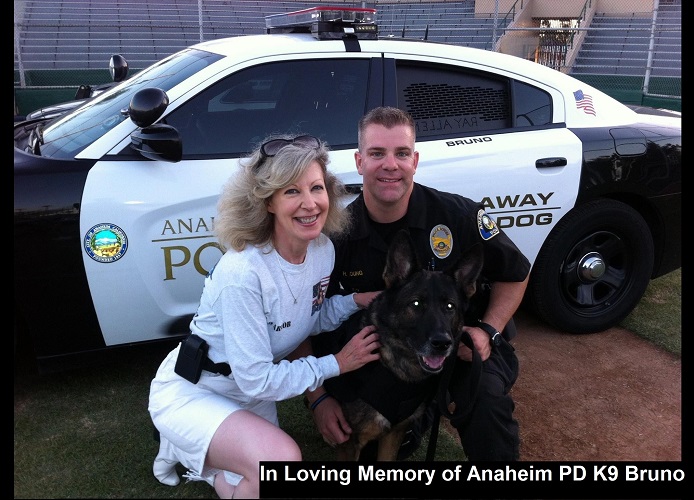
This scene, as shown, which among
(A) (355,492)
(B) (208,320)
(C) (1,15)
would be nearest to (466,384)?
(A) (355,492)

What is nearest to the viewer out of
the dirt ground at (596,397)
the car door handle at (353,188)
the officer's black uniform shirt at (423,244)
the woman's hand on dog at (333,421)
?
the woman's hand on dog at (333,421)

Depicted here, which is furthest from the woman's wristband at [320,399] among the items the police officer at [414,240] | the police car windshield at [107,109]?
the police car windshield at [107,109]

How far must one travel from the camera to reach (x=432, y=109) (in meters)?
3.44

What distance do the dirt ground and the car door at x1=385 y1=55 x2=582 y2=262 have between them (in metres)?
0.65

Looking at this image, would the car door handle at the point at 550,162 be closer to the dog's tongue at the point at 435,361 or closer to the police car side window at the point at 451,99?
the police car side window at the point at 451,99

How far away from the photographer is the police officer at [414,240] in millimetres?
2445

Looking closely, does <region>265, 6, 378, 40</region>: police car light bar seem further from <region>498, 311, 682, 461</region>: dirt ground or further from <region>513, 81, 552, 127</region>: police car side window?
<region>498, 311, 682, 461</region>: dirt ground

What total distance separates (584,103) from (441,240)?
171 centimetres

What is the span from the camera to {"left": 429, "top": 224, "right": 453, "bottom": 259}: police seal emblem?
2.62 m

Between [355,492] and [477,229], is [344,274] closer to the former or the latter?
[477,229]

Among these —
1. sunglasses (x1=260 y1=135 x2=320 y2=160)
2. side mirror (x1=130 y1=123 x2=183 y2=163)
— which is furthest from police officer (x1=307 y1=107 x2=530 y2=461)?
side mirror (x1=130 y1=123 x2=183 y2=163)

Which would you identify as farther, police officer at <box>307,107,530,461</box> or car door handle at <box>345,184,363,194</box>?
car door handle at <box>345,184,363,194</box>

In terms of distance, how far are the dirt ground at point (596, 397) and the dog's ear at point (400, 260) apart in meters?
1.09
